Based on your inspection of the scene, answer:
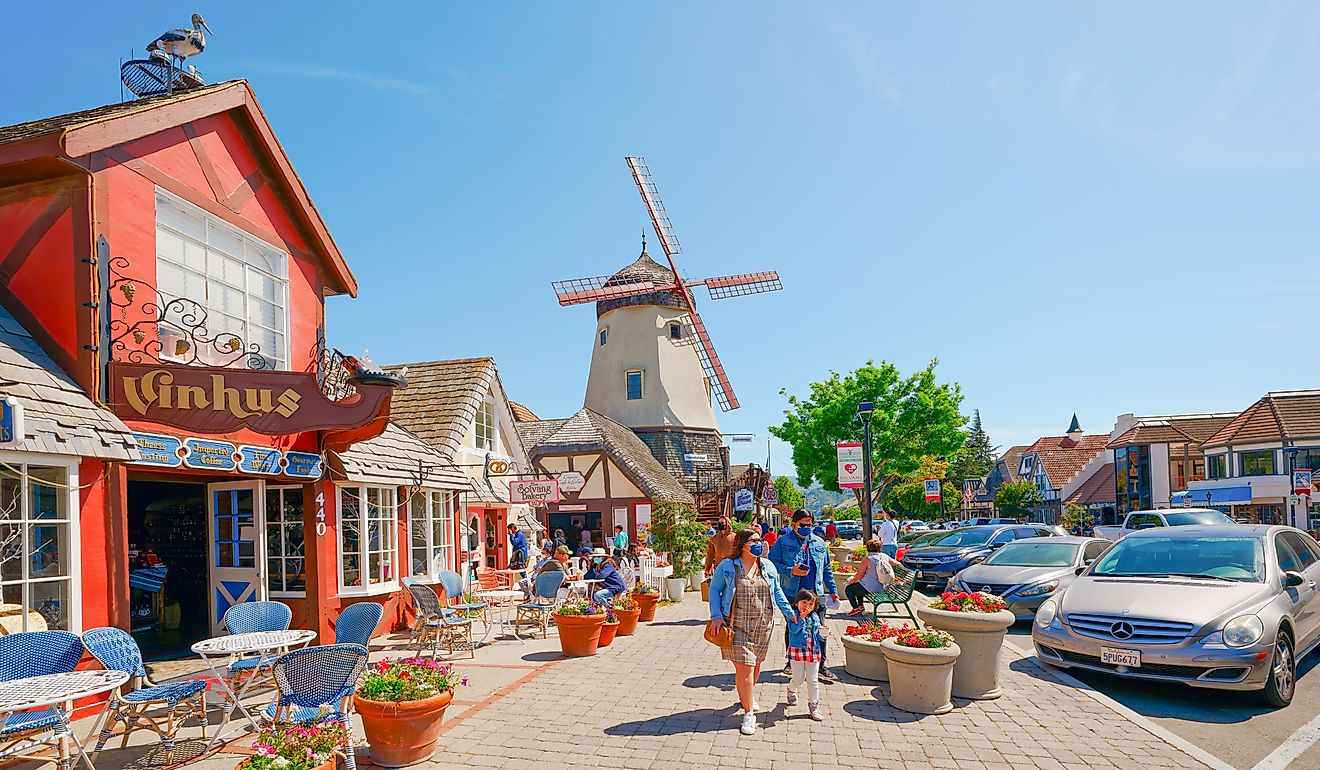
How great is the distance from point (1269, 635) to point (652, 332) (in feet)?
102

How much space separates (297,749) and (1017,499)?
52.6 meters

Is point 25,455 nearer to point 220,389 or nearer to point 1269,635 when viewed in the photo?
point 220,389

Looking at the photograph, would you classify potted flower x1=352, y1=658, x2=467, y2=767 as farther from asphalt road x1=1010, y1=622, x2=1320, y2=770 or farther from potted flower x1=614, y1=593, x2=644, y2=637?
asphalt road x1=1010, y1=622, x2=1320, y2=770

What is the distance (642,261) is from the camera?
131ft

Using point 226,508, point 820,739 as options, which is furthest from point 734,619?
point 226,508

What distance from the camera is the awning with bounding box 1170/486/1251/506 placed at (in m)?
35.9

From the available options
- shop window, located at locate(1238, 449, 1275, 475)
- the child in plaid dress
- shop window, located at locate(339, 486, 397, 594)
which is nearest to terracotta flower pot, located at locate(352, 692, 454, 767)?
the child in plaid dress

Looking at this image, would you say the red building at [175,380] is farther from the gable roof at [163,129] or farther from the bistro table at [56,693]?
the bistro table at [56,693]

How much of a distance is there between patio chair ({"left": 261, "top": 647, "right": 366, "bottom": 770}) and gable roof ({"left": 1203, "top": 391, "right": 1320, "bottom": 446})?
43.5 metres

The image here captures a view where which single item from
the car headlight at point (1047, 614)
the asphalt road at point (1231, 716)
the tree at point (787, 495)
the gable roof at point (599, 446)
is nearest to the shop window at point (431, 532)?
the car headlight at point (1047, 614)

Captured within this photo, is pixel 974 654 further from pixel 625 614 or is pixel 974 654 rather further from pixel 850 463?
pixel 850 463

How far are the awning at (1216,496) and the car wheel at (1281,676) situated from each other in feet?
104

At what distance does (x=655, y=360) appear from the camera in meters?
37.4

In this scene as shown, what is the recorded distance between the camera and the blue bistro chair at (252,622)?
7133 millimetres
